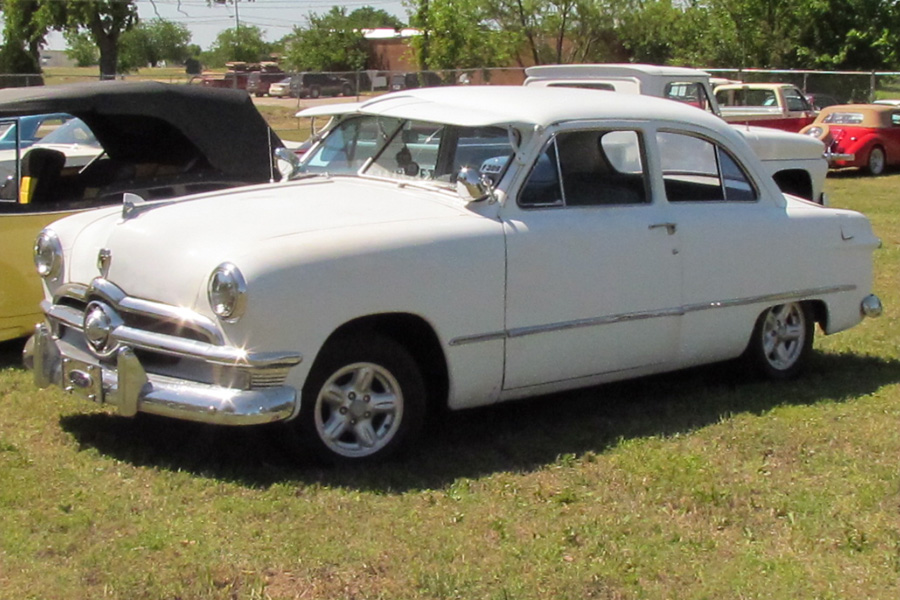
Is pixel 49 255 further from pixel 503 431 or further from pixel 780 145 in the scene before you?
pixel 780 145

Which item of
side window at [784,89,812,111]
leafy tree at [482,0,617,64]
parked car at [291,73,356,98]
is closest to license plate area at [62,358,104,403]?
side window at [784,89,812,111]

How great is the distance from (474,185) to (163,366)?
1.58 m

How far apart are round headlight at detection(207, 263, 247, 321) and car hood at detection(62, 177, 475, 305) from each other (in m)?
0.05

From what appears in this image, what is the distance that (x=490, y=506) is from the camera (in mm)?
4781

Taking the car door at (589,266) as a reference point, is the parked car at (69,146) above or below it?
above

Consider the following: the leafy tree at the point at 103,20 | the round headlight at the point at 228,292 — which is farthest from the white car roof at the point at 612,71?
the leafy tree at the point at 103,20

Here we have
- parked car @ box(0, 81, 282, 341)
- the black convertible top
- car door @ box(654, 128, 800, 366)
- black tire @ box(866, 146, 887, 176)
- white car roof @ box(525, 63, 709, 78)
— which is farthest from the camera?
black tire @ box(866, 146, 887, 176)

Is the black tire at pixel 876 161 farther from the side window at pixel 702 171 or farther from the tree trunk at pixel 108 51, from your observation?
the tree trunk at pixel 108 51

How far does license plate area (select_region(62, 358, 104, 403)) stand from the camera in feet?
16.7

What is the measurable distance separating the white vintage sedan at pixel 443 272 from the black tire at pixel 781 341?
0.01 meters

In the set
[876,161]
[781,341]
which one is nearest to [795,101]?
[876,161]

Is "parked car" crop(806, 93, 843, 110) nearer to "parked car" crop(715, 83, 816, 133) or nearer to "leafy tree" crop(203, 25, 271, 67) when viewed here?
"parked car" crop(715, 83, 816, 133)

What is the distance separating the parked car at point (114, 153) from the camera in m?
6.98

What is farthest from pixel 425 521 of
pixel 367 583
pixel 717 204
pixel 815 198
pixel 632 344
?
pixel 815 198
